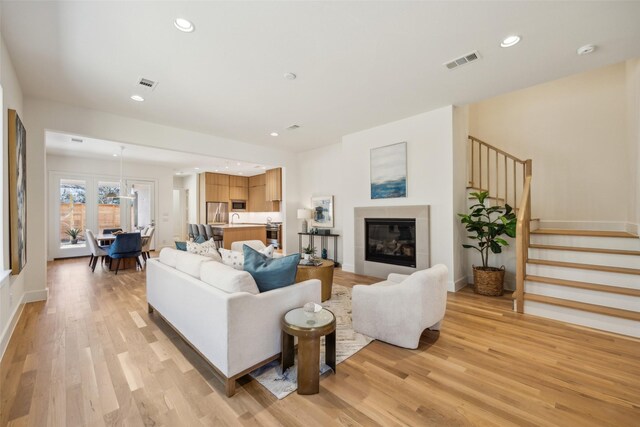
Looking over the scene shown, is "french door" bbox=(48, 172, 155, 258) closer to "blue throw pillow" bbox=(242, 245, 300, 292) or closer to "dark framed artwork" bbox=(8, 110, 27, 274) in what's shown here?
"dark framed artwork" bbox=(8, 110, 27, 274)

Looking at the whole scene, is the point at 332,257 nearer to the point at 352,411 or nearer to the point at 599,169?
the point at 352,411

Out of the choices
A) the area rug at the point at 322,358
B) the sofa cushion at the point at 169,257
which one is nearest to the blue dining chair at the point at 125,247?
the sofa cushion at the point at 169,257

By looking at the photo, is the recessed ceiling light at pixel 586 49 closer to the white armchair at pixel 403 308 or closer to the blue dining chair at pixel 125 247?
the white armchair at pixel 403 308

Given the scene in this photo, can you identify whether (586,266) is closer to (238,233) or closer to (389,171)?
(389,171)

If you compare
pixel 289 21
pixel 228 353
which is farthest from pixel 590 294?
pixel 289 21

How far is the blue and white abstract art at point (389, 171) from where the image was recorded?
470 cm

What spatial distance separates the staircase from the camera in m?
2.88

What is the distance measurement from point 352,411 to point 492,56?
11.6 feet

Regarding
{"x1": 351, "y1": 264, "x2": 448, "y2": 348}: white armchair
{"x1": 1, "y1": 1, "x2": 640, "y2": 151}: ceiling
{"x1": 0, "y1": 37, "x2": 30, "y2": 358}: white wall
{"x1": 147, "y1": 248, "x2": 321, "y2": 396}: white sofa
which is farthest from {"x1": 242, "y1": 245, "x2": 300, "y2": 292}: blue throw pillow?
{"x1": 0, "y1": 37, "x2": 30, "y2": 358}: white wall

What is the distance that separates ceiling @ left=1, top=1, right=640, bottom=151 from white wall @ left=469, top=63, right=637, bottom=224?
204 centimetres

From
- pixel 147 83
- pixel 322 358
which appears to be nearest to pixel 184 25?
pixel 147 83

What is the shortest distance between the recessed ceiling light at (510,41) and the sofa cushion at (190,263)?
Answer: 11.6 feet

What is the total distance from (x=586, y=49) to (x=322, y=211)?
16.1ft

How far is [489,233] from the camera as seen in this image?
156 inches
